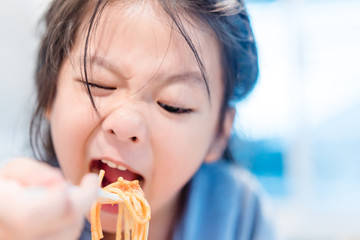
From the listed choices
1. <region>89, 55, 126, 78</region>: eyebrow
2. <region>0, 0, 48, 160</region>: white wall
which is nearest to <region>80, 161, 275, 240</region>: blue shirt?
<region>89, 55, 126, 78</region>: eyebrow

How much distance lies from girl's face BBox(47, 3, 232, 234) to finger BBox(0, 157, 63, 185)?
0.77 feet

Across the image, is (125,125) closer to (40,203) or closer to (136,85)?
(136,85)

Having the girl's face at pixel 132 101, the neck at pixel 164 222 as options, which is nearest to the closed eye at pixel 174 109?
the girl's face at pixel 132 101

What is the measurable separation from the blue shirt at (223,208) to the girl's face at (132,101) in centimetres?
27

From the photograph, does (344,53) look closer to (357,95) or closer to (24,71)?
(357,95)

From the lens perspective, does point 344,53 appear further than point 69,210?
Yes

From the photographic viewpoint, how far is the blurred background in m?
1.37

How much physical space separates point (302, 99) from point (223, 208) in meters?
1.12

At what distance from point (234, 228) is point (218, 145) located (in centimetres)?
23

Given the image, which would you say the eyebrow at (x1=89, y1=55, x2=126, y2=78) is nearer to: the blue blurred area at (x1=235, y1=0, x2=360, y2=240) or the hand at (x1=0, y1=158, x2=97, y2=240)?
the hand at (x1=0, y1=158, x2=97, y2=240)

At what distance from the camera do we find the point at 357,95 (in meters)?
2.52

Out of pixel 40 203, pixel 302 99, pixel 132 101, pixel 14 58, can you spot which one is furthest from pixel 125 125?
pixel 302 99

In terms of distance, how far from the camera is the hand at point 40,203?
32cm

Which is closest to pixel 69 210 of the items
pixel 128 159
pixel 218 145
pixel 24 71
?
pixel 128 159
